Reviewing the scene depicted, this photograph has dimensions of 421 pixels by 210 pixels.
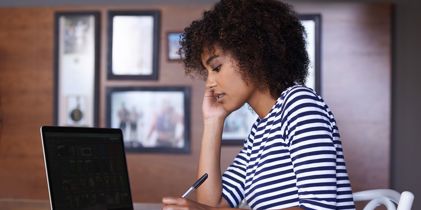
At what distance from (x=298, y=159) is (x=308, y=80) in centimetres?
197

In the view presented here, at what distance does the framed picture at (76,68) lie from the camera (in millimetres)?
3479

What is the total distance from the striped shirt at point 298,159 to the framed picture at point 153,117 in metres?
1.77

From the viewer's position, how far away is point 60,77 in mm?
3521

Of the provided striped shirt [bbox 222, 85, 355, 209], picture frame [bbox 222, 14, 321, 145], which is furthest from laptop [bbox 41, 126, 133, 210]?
picture frame [bbox 222, 14, 321, 145]

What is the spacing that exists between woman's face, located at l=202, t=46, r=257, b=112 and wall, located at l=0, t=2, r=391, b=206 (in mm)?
1766

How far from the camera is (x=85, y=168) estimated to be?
4.79ft

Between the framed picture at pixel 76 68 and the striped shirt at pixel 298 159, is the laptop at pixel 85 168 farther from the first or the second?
the framed picture at pixel 76 68

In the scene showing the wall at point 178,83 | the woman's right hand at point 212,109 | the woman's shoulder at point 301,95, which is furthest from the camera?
the wall at point 178,83

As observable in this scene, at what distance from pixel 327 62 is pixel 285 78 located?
1.76 meters

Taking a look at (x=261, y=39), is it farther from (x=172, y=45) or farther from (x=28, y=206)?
(x=172, y=45)

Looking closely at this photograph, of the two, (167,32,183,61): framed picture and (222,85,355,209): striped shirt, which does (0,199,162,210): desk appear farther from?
(167,32,183,61): framed picture

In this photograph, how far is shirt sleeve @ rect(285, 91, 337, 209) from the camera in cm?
129

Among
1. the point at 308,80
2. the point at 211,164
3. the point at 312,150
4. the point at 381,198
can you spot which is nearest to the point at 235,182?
the point at 211,164

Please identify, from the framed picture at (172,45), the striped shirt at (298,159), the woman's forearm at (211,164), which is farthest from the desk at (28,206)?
the framed picture at (172,45)
